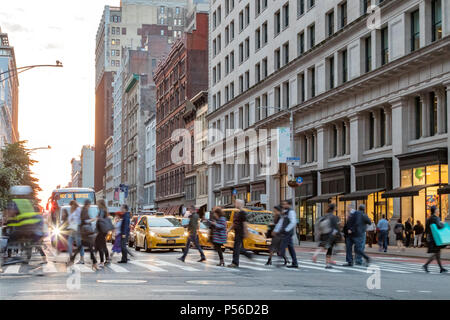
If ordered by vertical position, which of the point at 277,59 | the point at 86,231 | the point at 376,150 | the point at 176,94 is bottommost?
the point at 86,231

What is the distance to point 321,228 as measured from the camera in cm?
2039

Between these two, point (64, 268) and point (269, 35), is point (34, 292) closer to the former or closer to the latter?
point (64, 268)

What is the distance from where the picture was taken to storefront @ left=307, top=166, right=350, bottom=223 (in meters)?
43.3

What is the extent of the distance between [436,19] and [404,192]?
861cm

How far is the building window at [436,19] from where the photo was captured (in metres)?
34.4

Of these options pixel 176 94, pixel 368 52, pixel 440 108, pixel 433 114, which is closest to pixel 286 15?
pixel 368 52

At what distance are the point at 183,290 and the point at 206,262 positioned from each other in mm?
9618

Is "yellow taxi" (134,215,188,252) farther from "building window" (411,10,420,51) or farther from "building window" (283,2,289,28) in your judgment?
"building window" (283,2,289,28)

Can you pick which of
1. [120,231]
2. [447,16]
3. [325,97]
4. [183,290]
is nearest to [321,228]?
[120,231]

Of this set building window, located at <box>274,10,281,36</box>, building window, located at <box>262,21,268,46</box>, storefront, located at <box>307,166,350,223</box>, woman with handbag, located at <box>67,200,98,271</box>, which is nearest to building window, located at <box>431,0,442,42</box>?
storefront, located at <box>307,166,350,223</box>

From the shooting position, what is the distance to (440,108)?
3438 cm

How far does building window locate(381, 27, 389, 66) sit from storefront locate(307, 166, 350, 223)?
7.25m

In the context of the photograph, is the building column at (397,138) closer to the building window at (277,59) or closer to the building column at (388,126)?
the building column at (388,126)

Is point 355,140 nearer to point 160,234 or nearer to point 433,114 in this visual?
point 433,114
